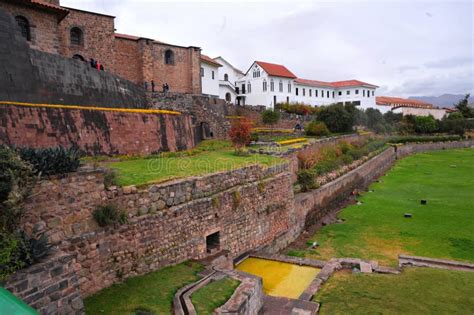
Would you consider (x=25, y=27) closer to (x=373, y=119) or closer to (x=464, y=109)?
(x=373, y=119)

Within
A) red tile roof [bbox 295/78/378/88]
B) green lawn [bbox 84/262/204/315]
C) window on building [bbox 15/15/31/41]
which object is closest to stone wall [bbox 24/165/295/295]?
green lawn [bbox 84/262/204/315]

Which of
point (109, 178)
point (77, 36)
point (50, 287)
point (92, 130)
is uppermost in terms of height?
point (77, 36)

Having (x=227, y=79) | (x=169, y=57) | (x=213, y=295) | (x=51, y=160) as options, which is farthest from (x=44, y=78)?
(x=227, y=79)

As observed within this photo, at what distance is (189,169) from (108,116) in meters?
3.61

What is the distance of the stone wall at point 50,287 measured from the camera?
14.8ft

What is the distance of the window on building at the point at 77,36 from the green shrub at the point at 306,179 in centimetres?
1708

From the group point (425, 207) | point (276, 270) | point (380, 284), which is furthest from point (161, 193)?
point (425, 207)

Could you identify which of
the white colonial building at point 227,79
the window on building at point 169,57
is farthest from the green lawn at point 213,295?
the white colonial building at point 227,79

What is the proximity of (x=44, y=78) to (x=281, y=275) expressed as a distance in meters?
10.8

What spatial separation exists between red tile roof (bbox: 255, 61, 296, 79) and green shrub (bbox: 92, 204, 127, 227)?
150 ft

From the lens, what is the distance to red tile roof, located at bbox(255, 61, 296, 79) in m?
51.2

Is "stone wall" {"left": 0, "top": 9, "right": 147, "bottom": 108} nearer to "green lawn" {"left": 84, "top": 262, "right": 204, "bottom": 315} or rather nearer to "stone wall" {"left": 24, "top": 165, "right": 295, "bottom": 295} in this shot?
"stone wall" {"left": 24, "top": 165, "right": 295, "bottom": 295}

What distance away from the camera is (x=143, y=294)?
7109mm

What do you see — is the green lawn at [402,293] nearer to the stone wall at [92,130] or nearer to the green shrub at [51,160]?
the green shrub at [51,160]
